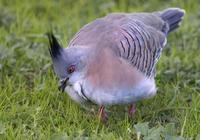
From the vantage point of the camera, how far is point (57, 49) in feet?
12.2

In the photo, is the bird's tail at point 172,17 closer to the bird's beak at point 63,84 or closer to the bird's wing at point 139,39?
the bird's wing at point 139,39

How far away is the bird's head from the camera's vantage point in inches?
147

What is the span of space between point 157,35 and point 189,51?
33.4 inches

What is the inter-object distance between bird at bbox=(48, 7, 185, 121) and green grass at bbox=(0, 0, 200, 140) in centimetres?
16

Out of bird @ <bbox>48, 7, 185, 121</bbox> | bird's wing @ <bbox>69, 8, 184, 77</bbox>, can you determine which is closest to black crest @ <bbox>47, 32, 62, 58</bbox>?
bird @ <bbox>48, 7, 185, 121</bbox>

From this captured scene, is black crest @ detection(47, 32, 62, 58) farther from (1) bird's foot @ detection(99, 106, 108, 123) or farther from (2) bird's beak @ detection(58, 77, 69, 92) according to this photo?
(1) bird's foot @ detection(99, 106, 108, 123)

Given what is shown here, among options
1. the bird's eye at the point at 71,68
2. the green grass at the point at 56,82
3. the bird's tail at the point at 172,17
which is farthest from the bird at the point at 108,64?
the bird's tail at the point at 172,17

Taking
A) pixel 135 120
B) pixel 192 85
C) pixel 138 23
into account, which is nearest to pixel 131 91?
pixel 135 120

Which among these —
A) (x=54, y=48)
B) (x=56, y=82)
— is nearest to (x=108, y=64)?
(x=54, y=48)

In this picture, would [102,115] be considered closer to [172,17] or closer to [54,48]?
[54,48]

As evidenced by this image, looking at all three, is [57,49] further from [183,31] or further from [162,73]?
[183,31]

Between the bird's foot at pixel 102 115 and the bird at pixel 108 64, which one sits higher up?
the bird at pixel 108 64

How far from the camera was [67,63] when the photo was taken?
3.76m

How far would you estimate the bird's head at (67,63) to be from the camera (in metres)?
3.73
